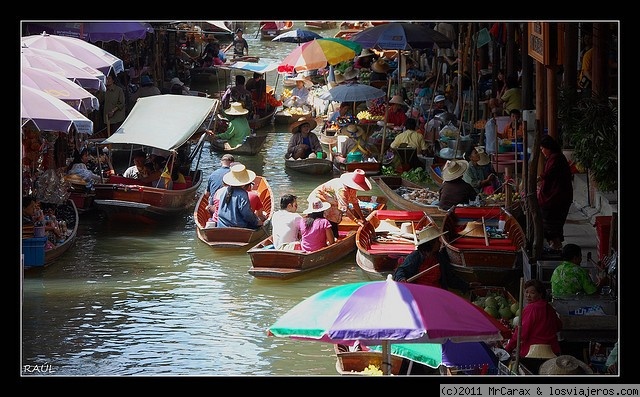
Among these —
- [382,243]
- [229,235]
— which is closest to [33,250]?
[229,235]

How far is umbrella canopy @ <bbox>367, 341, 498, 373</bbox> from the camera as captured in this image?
7435 millimetres

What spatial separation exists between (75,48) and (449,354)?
10.3 meters

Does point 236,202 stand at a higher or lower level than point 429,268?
higher

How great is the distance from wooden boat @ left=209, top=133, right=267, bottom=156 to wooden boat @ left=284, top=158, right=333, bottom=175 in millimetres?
1603

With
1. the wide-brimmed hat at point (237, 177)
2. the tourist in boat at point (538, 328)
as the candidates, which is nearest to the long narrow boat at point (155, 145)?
the wide-brimmed hat at point (237, 177)

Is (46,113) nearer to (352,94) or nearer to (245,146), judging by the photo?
(352,94)

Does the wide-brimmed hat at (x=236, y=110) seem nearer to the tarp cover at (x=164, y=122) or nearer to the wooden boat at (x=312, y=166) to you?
the wooden boat at (x=312, y=166)

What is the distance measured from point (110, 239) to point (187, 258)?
1241 millimetres

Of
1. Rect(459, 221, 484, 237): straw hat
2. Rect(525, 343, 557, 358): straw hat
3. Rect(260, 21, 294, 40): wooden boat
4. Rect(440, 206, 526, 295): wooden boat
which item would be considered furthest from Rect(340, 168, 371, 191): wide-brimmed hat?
Rect(260, 21, 294, 40): wooden boat

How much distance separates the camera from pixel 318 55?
1944cm

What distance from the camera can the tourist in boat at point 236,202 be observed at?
1291cm

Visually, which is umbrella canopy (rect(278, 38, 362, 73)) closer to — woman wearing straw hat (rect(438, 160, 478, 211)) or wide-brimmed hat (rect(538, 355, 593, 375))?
woman wearing straw hat (rect(438, 160, 478, 211))

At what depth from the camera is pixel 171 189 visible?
14.6m

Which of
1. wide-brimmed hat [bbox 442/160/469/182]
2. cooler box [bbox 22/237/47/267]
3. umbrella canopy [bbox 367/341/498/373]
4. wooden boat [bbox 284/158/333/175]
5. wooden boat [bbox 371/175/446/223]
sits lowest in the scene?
umbrella canopy [bbox 367/341/498/373]
